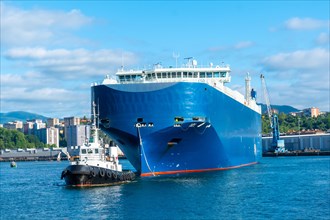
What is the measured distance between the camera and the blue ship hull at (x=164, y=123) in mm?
49844

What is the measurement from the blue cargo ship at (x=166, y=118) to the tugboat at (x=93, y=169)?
239cm

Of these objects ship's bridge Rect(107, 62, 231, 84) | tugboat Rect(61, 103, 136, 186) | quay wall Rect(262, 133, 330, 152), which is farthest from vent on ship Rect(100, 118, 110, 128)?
quay wall Rect(262, 133, 330, 152)

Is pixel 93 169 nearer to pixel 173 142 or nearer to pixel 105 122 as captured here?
pixel 105 122

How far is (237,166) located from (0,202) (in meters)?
31.7

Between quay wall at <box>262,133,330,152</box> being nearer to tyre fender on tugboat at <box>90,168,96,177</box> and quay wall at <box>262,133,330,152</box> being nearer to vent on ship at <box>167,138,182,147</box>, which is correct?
vent on ship at <box>167,138,182,147</box>

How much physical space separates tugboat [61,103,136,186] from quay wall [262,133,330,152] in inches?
4273

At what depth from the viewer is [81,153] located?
47906mm

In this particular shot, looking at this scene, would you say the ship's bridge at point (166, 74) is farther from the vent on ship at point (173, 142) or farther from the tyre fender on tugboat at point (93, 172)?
the tyre fender on tugboat at point (93, 172)

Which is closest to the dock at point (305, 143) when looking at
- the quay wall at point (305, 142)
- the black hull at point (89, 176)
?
the quay wall at point (305, 142)

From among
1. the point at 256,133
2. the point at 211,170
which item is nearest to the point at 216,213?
the point at 211,170

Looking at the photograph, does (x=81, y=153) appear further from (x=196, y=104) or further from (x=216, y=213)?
(x=216, y=213)

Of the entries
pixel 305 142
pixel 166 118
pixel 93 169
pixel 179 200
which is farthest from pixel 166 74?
pixel 305 142

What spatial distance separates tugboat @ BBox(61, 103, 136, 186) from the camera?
151 ft

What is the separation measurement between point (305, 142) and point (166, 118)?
116856 mm
